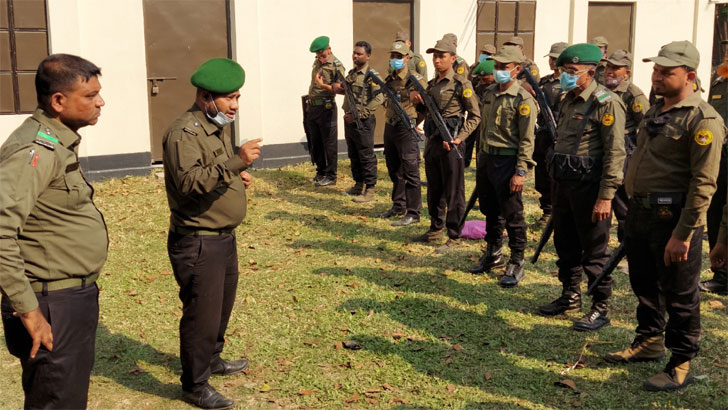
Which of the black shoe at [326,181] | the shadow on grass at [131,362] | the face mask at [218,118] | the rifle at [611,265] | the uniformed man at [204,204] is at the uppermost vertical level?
the face mask at [218,118]

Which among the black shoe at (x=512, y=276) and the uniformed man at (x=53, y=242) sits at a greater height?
the uniformed man at (x=53, y=242)

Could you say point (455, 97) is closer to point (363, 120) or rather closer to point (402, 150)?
point (402, 150)

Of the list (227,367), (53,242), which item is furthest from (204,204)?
(227,367)

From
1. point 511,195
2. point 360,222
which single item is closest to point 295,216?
point 360,222

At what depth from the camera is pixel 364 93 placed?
10469 millimetres

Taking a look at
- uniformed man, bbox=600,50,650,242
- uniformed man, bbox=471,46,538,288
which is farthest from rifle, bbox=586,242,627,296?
uniformed man, bbox=600,50,650,242

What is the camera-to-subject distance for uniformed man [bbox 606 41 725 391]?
15.3ft

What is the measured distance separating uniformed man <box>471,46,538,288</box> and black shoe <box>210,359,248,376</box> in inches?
118

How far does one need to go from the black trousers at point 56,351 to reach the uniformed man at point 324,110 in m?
7.94

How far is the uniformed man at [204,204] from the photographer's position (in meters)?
4.46

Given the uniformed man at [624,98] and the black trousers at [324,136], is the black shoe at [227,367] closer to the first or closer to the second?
the uniformed man at [624,98]

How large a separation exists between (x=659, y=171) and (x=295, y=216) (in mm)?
5982

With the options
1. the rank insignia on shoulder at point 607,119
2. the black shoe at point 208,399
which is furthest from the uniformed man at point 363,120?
the black shoe at point 208,399

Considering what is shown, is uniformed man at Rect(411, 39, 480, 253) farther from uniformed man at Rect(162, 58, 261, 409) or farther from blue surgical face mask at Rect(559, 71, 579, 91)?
uniformed man at Rect(162, 58, 261, 409)
